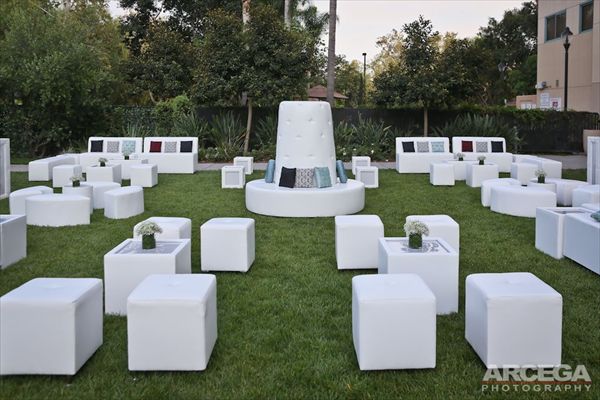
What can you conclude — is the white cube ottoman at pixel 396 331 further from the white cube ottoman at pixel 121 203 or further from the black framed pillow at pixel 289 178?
the black framed pillow at pixel 289 178

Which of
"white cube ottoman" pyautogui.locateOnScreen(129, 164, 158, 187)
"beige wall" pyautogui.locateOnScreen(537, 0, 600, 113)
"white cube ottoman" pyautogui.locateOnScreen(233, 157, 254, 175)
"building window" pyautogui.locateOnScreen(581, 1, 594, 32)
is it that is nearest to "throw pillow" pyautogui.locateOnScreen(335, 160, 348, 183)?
"white cube ottoman" pyautogui.locateOnScreen(129, 164, 158, 187)

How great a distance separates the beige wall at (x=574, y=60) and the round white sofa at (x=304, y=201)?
20.7 m

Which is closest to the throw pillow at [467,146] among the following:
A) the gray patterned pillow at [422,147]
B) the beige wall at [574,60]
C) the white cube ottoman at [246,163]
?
the gray patterned pillow at [422,147]

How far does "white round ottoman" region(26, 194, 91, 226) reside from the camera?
31.7ft

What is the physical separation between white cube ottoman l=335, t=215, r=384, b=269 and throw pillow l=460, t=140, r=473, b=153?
38.0ft

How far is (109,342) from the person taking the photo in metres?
5.01

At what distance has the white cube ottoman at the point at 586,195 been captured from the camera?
32.6 ft

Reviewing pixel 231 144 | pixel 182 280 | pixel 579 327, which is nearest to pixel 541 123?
pixel 231 144

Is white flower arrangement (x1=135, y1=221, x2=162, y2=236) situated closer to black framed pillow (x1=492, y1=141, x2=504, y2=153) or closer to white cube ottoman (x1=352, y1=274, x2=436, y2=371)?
white cube ottoman (x1=352, y1=274, x2=436, y2=371)

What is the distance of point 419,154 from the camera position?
56.9 feet

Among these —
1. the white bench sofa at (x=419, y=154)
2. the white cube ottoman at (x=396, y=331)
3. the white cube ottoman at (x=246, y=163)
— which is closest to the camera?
the white cube ottoman at (x=396, y=331)

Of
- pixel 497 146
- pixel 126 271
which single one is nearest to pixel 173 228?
pixel 126 271

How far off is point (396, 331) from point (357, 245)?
2801mm

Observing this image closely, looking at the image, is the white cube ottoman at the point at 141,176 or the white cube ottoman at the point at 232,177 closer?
the white cube ottoman at the point at 232,177
